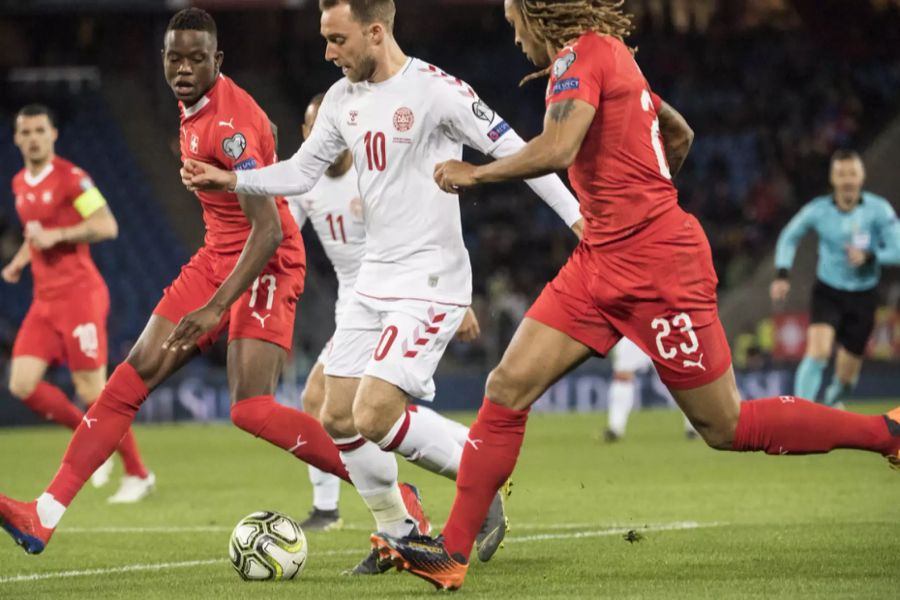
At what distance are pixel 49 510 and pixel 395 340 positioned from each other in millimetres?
1759

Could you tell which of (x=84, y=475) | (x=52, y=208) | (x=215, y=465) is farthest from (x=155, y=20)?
(x=84, y=475)

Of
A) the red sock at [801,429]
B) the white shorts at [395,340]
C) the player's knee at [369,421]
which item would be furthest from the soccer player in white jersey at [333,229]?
the red sock at [801,429]

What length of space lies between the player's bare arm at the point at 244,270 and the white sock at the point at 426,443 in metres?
0.98

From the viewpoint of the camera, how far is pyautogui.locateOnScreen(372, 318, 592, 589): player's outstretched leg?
576 centimetres

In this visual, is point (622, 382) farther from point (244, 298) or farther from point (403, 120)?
point (403, 120)

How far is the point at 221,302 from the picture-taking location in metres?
6.73

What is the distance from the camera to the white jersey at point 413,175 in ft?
20.8

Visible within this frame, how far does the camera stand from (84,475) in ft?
22.5

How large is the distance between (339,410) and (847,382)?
27.0 ft

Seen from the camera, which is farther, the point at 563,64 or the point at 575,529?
the point at 575,529

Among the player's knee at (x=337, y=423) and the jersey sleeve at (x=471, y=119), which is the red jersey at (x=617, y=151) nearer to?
the jersey sleeve at (x=471, y=119)

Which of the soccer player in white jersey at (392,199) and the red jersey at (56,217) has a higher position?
the soccer player in white jersey at (392,199)

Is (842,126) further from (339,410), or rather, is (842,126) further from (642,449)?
(339,410)

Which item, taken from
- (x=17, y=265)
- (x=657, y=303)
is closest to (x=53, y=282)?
(x=17, y=265)
